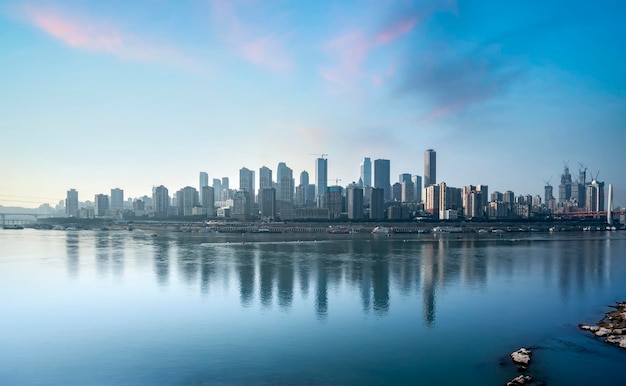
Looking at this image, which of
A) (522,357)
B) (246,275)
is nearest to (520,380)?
(522,357)

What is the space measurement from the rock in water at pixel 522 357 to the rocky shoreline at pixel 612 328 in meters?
4.02

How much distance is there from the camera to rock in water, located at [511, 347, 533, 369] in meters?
14.4

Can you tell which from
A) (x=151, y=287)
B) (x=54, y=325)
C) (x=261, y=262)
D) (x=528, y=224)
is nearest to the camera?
(x=54, y=325)

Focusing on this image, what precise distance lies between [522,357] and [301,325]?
9.27 m

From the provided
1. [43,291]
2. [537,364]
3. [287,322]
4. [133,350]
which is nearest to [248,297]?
[287,322]

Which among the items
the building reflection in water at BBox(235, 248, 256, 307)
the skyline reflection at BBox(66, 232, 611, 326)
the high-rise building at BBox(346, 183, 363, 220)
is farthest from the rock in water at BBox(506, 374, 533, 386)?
the high-rise building at BBox(346, 183, 363, 220)

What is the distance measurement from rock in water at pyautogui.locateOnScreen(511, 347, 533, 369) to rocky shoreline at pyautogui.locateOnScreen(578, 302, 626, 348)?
13.2ft

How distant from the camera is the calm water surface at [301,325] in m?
13.9

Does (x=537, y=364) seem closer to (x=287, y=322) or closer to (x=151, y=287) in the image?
(x=287, y=322)

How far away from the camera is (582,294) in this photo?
27062 millimetres

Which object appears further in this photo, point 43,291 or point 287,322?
point 43,291

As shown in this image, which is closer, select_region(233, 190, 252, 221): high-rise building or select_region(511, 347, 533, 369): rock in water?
select_region(511, 347, 533, 369): rock in water

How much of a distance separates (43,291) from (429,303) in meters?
25.1

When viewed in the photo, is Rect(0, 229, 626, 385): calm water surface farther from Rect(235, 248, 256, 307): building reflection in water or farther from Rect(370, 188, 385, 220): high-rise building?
Rect(370, 188, 385, 220): high-rise building
